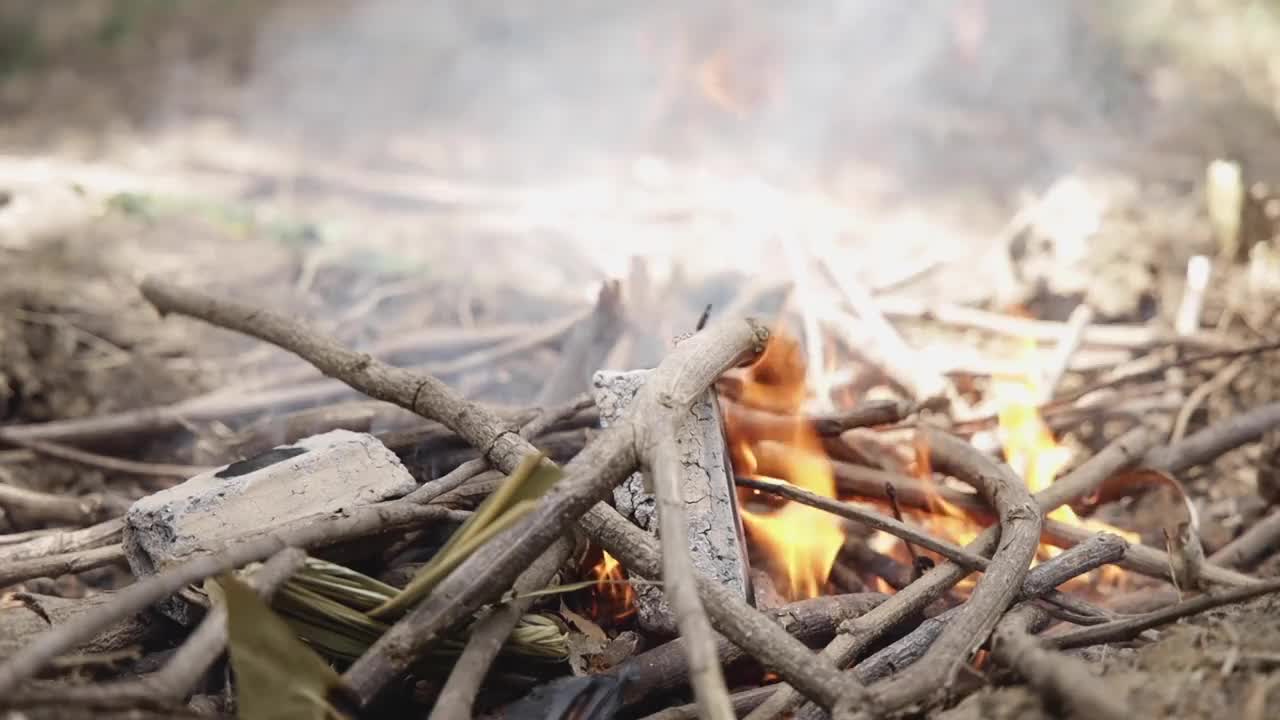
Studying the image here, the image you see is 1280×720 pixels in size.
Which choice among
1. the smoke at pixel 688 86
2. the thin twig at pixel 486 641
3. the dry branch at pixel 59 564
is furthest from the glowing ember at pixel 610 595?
the smoke at pixel 688 86

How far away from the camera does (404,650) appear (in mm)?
1824

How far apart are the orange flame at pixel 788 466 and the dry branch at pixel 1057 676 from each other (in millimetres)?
853

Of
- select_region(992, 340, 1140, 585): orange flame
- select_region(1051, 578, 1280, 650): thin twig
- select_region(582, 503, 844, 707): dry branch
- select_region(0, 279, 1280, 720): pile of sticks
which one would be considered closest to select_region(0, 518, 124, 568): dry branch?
select_region(0, 279, 1280, 720): pile of sticks

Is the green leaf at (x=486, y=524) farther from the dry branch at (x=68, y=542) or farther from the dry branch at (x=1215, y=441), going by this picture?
the dry branch at (x=1215, y=441)

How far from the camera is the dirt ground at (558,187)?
4.02 m

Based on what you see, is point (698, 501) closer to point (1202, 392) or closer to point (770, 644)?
point (770, 644)

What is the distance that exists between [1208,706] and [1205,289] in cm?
344

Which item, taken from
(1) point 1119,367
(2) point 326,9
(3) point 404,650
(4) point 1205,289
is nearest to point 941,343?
(1) point 1119,367

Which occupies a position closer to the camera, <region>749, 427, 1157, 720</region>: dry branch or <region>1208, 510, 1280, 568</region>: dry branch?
<region>749, 427, 1157, 720</region>: dry branch

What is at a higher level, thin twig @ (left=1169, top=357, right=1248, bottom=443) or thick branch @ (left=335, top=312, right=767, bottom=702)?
thin twig @ (left=1169, top=357, right=1248, bottom=443)

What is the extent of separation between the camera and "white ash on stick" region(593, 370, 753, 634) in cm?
231

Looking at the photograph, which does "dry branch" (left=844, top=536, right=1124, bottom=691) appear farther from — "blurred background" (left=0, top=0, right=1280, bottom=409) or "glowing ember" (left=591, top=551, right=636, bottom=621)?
"blurred background" (left=0, top=0, right=1280, bottom=409)

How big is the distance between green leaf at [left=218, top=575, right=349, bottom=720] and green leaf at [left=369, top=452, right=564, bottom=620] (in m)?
0.20

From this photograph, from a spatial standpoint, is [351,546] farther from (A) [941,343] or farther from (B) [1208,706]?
(A) [941,343]
